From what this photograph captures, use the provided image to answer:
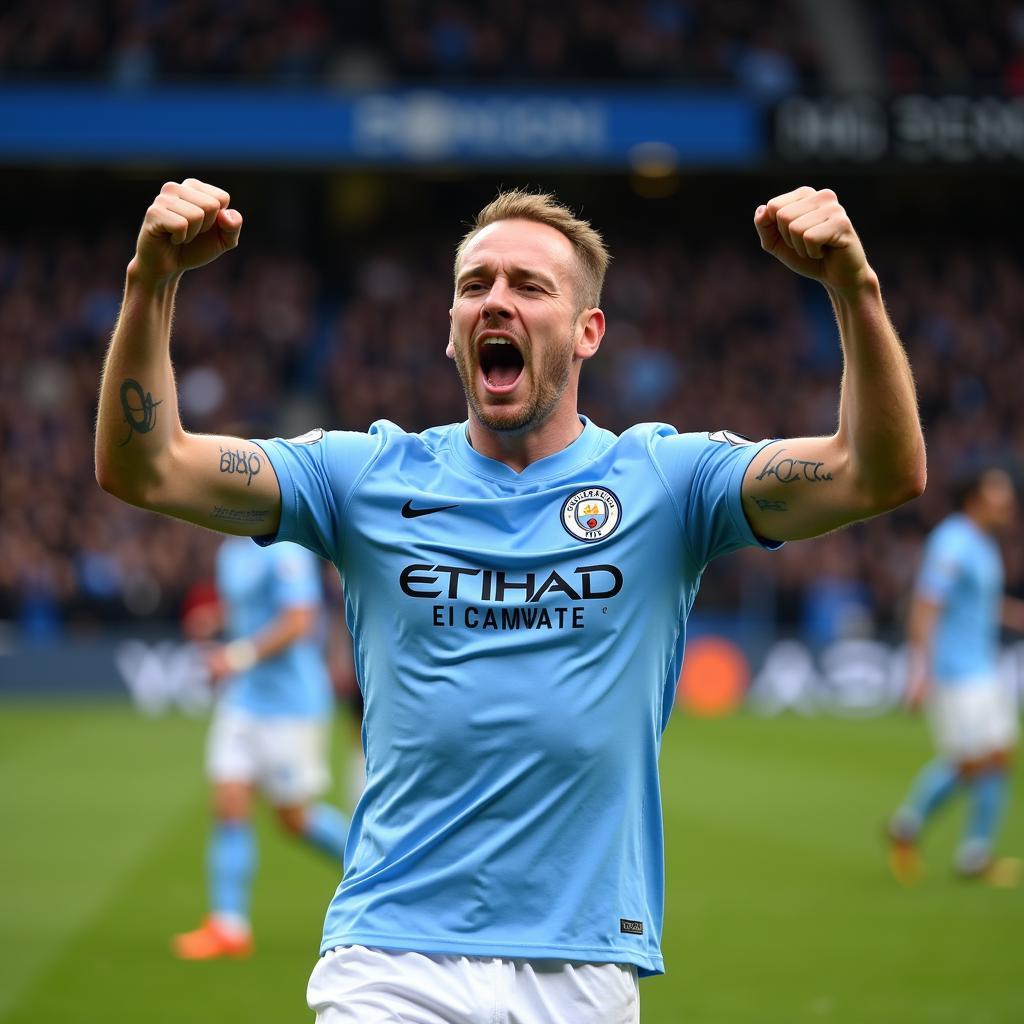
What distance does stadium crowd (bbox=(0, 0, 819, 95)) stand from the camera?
27.2 metres

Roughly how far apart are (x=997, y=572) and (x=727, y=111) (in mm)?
17262

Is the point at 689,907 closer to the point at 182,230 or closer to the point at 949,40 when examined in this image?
the point at 182,230

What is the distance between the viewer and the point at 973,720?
10.4 meters

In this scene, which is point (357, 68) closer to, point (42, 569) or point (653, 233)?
point (653, 233)

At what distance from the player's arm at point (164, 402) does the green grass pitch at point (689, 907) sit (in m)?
4.52

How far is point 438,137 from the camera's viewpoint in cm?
2614

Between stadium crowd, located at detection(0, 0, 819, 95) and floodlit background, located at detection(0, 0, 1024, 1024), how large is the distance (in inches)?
2.7

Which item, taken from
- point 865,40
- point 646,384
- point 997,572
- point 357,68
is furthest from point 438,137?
point 997,572

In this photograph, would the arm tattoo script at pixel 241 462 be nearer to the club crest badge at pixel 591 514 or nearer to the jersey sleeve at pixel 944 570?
the club crest badge at pixel 591 514

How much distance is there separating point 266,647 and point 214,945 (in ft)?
5.22

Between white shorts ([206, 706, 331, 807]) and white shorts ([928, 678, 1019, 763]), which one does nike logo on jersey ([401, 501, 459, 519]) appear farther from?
white shorts ([928, 678, 1019, 763])

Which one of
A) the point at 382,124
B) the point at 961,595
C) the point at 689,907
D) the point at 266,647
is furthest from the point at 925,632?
the point at 382,124

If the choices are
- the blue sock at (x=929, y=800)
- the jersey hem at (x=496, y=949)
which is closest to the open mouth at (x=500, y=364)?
the jersey hem at (x=496, y=949)

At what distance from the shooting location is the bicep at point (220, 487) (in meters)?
3.21
